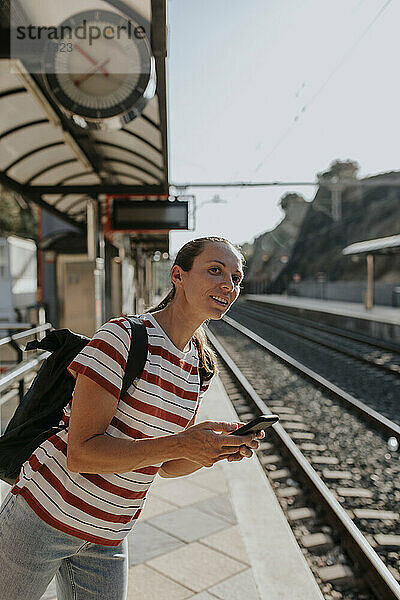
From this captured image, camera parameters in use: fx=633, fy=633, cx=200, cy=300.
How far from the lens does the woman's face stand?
5.97ft

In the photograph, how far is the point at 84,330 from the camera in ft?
46.3

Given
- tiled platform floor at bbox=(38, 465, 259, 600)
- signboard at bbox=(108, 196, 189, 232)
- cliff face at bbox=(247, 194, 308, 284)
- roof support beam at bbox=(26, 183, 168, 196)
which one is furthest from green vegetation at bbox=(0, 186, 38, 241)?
tiled platform floor at bbox=(38, 465, 259, 600)

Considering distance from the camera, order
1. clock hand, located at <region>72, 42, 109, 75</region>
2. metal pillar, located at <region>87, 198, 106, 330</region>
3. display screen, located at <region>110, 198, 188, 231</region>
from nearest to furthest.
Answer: clock hand, located at <region>72, 42, 109, 75</region> < metal pillar, located at <region>87, 198, 106, 330</region> < display screen, located at <region>110, 198, 188, 231</region>

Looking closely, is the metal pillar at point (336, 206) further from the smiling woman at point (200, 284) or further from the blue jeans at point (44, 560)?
the blue jeans at point (44, 560)

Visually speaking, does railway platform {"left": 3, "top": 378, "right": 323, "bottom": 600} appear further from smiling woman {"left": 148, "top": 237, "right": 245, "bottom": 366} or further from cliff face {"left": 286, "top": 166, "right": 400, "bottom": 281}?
cliff face {"left": 286, "top": 166, "right": 400, "bottom": 281}

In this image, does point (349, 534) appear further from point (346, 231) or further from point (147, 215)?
point (346, 231)

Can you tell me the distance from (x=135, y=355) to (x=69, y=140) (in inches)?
208

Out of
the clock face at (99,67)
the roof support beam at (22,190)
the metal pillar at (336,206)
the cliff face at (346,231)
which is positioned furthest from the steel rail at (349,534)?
the metal pillar at (336,206)

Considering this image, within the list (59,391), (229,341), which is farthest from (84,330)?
(59,391)

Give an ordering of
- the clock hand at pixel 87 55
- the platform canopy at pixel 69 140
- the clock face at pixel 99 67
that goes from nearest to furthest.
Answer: the platform canopy at pixel 69 140, the clock face at pixel 99 67, the clock hand at pixel 87 55

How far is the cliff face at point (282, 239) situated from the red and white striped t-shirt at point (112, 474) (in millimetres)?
86500

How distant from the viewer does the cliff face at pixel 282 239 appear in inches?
3681

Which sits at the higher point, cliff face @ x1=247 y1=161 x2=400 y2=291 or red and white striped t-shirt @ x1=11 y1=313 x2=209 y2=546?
cliff face @ x1=247 y1=161 x2=400 y2=291

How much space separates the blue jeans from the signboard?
6.96 meters
